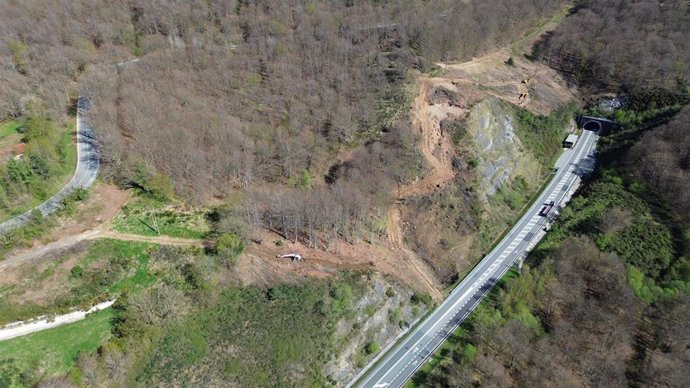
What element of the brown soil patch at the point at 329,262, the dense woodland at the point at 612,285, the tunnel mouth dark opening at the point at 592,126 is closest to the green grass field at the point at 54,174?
the brown soil patch at the point at 329,262

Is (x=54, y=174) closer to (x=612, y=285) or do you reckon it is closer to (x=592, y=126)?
(x=612, y=285)

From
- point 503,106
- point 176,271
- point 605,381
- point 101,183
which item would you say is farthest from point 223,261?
point 503,106

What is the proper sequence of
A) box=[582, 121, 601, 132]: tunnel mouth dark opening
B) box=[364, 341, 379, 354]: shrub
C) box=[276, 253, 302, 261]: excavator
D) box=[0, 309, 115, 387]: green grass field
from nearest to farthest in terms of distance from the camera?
box=[0, 309, 115, 387]: green grass field < box=[364, 341, 379, 354]: shrub < box=[276, 253, 302, 261]: excavator < box=[582, 121, 601, 132]: tunnel mouth dark opening

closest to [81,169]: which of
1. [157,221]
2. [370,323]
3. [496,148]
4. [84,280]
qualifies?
[157,221]

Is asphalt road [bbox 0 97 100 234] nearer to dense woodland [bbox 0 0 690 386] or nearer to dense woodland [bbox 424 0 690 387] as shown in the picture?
dense woodland [bbox 0 0 690 386]

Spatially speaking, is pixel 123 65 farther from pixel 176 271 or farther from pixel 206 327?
pixel 206 327

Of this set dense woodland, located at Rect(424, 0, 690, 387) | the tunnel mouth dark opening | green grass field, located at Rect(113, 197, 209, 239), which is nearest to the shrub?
dense woodland, located at Rect(424, 0, 690, 387)
